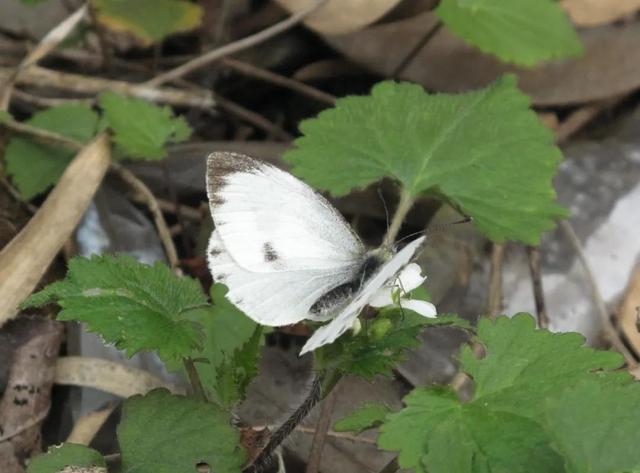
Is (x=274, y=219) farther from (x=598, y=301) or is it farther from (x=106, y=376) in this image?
(x=598, y=301)

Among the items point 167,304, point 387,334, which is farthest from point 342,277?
point 167,304

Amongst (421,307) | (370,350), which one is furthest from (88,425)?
(421,307)

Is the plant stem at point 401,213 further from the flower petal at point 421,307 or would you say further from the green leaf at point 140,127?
the green leaf at point 140,127

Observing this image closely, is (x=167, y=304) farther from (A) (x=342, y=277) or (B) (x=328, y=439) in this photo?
(B) (x=328, y=439)

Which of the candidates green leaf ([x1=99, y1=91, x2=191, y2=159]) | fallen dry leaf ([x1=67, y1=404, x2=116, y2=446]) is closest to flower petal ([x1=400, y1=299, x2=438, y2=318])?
fallen dry leaf ([x1=67, y1=404, x2=116, y2=446])

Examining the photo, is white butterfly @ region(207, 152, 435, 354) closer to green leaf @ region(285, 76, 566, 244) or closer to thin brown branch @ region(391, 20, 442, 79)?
green leaf @ region(285, 76, 566, 244)

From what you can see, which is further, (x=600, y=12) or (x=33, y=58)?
(x=600, y=12)
